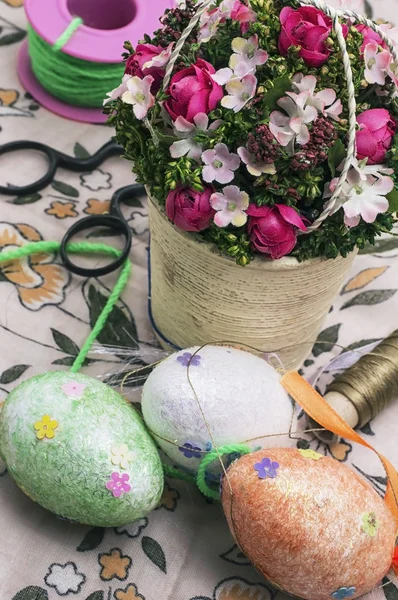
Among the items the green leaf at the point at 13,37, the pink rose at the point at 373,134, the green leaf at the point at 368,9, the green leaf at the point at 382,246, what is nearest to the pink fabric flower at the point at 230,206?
the pink rose at the point at 373,134

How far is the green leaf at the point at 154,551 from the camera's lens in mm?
667

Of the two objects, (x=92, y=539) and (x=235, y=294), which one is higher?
(x=235, y=294)

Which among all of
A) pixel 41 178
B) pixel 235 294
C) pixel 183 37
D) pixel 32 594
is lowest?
pixel 32 594

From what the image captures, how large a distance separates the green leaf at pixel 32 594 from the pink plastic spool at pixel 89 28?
2.24ft

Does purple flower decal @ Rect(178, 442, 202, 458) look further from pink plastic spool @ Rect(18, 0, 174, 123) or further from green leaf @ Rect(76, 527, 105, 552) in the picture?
pink plastic spool @ Rect(18, 0, 174, 123)

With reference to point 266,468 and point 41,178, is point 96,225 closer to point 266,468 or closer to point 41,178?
point 41,178

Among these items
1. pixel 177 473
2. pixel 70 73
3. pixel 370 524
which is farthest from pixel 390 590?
pixel 70 73

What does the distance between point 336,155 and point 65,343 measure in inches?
16.1

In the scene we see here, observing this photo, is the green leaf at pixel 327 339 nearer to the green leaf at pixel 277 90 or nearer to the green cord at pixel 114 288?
the green cord at pixel 114 288

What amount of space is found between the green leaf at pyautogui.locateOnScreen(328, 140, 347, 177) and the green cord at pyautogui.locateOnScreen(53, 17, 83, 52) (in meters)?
0.54

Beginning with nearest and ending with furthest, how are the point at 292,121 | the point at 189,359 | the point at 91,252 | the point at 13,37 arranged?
the point at 292,121 → the point at 189,359 → the point at 91,252 → the point at 13,37

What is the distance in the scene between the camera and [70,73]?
99 cm

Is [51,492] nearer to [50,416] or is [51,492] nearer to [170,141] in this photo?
[50,416]

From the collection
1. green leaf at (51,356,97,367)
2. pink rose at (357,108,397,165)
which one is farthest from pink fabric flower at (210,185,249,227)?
green leaf at (51,356,97,367)
